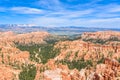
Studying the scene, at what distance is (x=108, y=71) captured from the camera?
85.6 m

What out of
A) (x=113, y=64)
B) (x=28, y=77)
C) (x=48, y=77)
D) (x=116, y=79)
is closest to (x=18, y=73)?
(x=28, y=77)

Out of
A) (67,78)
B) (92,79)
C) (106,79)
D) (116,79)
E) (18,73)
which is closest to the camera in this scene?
(116,79)

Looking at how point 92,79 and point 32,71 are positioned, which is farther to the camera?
point 32,71

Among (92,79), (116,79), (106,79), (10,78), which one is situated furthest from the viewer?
(10,78)

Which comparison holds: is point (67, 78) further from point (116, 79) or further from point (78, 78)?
point (116, 79)

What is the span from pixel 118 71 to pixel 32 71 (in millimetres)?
121744

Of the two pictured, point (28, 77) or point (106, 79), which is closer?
point (106, 79)

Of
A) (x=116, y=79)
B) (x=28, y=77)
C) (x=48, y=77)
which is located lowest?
(x=28, y=77)

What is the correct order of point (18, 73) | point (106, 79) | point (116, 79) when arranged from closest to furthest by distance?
point (116, 79) → point (106, 79) → point (18, 73)

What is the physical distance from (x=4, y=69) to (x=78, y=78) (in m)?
81.3

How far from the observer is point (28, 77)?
17788cm

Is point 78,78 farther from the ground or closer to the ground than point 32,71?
farther from the ground

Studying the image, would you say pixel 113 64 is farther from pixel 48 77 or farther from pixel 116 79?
pixel 48 77

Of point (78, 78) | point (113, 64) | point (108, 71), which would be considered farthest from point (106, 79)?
point (78, 78)
